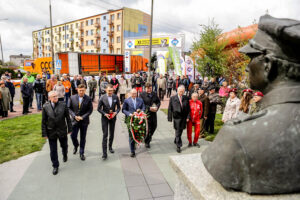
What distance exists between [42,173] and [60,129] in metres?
1.06

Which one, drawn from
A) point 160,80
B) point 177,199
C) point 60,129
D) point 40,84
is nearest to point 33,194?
point 60,129

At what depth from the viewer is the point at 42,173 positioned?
4.73m

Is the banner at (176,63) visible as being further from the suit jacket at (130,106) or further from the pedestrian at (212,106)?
the suit jacket at (130,106)

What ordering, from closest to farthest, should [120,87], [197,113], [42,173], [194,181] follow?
[194,181]
[42,173]
[197,113]
[120,87]

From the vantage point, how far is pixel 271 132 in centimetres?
148

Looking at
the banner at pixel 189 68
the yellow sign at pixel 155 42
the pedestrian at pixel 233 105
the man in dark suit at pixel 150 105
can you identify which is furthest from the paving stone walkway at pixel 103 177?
the yellow sign at pixel 155 42

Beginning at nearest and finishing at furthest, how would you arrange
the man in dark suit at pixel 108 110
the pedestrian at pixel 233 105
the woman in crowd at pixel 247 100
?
the man in dark suit at pixel 108 110 < the woman in crowd at pixel 247 100 < the pedestrian at pixel 233 105

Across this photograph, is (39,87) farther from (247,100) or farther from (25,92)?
(247,100)

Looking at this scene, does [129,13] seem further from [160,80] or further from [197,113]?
[197,113]

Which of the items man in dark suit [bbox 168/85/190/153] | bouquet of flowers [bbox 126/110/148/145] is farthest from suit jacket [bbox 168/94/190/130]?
bouquet of flowers [bbox 126/110/148/145]

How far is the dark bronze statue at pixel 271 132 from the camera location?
1471 millimetres

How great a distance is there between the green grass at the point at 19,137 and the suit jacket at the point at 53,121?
5.62ft

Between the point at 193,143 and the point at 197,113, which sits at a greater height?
the point at 197,113

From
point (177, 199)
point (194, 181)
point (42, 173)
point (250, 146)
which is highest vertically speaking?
point (250, 146)
